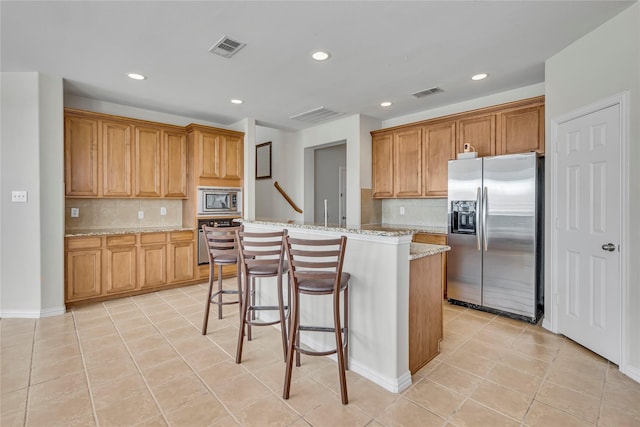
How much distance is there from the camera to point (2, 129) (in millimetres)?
3289

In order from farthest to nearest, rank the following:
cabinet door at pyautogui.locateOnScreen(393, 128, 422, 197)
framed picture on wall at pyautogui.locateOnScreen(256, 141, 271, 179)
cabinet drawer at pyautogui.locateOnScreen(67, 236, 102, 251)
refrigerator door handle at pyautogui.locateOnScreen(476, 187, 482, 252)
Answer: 1. framed picture on wall at pyautogui.locateOnScreen(256, 141, 271, 179)
2. cabinet door at pyautogui.locateOnScreen(393, 128, 422, 197)
3. cabinet drawer at pyautogui.locateOnScreen(67, 236, 102, 251)
4. refrigerator door handle at pyautogui.locateOnScreen(476, 187, 482, 252)

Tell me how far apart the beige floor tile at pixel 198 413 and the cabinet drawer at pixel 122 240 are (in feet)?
9.21

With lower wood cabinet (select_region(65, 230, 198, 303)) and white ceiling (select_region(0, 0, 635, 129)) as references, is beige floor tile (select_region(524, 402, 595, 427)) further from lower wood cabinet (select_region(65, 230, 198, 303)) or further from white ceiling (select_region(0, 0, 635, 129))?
lower wood cabinet (select_region(65, 230, 198, 303))

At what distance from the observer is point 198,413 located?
73.7 inches

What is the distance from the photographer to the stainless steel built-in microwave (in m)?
4.70

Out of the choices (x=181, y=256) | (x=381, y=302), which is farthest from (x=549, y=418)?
(x=181, y=256)

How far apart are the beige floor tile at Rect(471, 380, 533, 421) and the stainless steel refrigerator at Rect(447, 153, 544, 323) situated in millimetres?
1543

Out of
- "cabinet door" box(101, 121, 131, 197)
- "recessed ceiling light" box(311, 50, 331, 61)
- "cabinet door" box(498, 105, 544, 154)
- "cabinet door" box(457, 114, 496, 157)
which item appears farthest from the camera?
"cabinet door" box(101, 121, 131, 197)

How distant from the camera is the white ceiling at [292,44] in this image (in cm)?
225

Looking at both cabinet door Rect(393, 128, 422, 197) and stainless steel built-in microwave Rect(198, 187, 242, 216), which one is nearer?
cabinet door Rect(393, 128, 422, 197)

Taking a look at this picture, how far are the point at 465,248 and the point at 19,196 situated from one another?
502 cm

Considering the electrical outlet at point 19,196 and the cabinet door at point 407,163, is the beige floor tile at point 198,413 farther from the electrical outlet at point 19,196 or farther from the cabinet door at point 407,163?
the cabinet door at point 407,163

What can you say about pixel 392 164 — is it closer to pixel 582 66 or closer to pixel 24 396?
pixel 582 66

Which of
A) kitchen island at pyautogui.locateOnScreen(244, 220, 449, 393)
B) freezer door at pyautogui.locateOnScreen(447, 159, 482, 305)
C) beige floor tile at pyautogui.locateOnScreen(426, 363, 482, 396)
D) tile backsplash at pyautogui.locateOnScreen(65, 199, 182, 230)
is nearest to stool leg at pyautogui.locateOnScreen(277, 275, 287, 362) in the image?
kitchen island at pyautogui.locateOnScreen(244, 220, 449, 393)
